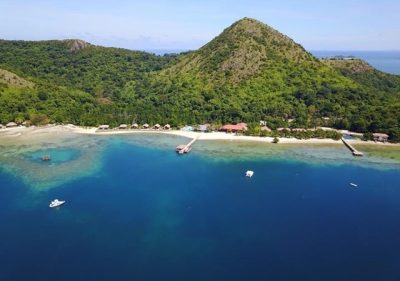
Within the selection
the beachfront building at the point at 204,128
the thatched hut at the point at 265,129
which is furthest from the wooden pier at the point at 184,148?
the thatched hut at the point at 265,129

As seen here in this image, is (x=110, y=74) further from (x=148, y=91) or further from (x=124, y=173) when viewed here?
(x=124, y=173)

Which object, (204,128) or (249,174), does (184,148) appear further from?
(249,174)

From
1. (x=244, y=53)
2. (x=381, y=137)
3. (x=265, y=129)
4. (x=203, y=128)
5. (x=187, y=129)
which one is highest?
(x=244, y=53)

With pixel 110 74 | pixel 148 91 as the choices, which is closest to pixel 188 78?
pixel 148 91

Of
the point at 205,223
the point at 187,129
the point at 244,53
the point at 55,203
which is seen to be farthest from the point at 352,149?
the point at 55,203

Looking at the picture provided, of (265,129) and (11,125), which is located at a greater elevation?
(265,129)

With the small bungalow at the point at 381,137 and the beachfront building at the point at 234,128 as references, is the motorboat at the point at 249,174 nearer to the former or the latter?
the beachfront building at the point at 234,128

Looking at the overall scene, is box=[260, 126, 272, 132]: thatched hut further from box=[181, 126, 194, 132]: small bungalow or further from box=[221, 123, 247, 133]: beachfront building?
box=[181, 126, 194, 132]: small bungalow
